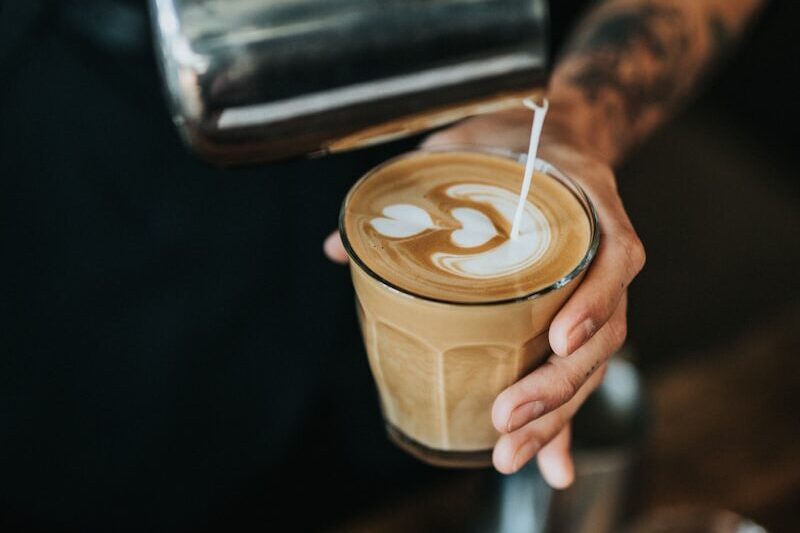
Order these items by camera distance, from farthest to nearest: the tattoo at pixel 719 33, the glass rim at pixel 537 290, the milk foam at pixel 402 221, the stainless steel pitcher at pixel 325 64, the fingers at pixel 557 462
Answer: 1. the tattoo at pixel 719 33
2. the fingers at pixel 557 462
3. the milk foam at pixel 402 221
4. the glass rim at pixel 537 290
5. the stainless steel pitcher at pixel 325 64

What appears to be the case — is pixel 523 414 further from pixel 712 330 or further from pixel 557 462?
pixel 712 330

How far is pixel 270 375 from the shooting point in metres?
1.50

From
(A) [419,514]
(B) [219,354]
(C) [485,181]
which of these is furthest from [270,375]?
(C) [485,181]

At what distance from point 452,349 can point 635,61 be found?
832mm

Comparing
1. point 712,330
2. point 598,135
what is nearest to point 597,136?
point 598,135

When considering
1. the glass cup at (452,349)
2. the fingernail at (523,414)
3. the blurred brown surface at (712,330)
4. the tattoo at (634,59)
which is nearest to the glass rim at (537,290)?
the glass cup at (452,349)

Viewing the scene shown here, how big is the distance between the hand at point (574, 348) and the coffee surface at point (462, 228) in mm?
31

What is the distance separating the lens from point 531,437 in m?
0.87

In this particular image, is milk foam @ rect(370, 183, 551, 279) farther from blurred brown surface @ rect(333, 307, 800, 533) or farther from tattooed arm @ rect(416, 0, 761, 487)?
blurred brown surface @ rect(333, 307, 800, 533)

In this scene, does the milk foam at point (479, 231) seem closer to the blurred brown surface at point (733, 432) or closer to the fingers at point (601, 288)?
the fingers at point (601, 288)

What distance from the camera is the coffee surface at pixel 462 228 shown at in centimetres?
82

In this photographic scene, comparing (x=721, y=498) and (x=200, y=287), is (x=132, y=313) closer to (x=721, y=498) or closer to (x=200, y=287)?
(x=200, y=287)

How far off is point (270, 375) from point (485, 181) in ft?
2.28

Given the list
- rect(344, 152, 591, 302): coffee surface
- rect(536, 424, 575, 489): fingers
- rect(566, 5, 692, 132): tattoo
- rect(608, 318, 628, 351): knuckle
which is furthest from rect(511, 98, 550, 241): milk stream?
rect(566, 5, 692, 132): tattoo
